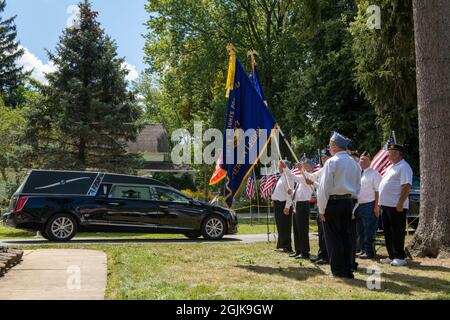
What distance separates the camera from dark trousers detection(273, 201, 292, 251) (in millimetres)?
11617

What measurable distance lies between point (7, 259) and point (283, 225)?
224 inches

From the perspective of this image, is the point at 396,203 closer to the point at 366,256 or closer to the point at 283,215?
the point at 366,256

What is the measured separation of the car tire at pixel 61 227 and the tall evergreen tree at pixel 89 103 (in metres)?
9.35

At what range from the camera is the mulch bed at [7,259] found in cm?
765

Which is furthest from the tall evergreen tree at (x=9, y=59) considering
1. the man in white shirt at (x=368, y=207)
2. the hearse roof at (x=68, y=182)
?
the man in white shirt at (x=368, y=207)

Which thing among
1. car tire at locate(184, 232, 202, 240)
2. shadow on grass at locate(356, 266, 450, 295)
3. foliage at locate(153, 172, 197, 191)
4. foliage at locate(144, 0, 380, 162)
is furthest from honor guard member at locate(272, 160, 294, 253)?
foliage at locate(153, 172, 197, 191)

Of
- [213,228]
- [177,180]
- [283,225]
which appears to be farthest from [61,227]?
[177,180]

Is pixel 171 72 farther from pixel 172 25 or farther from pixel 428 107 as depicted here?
pixel 428 107

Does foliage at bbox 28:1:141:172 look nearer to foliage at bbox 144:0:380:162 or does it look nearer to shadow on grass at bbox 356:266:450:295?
foliage at bbox 144:0:380:162

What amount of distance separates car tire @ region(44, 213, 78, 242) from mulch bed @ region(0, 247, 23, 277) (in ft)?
16.8

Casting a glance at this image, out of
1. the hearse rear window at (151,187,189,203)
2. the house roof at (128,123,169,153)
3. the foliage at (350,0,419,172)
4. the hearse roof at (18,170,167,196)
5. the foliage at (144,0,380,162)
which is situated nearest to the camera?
the foliage at (350,0,419,172)

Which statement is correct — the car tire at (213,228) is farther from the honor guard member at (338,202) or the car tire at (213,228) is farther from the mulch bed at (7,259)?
the honor guard member at (338,202)
